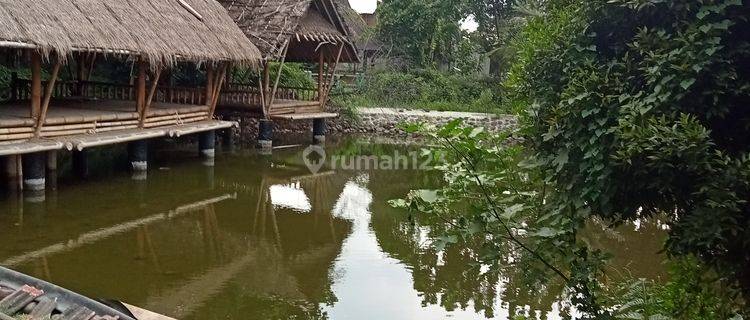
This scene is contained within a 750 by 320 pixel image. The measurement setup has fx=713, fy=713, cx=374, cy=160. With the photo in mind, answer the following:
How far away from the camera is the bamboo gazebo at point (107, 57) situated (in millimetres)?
8984

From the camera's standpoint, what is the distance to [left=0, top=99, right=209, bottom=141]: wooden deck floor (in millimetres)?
9141

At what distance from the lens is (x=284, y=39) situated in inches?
563

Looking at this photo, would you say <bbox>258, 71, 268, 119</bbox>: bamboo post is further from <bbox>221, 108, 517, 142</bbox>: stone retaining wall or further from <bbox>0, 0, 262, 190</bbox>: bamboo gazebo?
<bbox>221, 108, 517, 142</bbox>: stone retaining wall

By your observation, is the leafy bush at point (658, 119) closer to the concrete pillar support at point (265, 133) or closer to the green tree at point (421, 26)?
the concrete pillar support at point (265, 133)

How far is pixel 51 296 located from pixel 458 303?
3378 millimetres

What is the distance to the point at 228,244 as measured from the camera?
26.2 feet

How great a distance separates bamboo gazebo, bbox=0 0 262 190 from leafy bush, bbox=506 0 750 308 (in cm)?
725

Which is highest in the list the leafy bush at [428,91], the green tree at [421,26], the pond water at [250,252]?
the green tree at [421,26]

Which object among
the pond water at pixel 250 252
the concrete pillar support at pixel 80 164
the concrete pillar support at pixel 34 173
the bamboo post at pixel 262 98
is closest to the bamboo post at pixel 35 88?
the concrete pillar support at pixel 34 173

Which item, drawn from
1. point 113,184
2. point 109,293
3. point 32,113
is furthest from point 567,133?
point 113,184

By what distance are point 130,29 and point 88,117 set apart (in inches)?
58.5

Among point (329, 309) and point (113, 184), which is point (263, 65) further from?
point (329, 309)

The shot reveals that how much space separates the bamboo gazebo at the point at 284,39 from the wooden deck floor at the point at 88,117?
76.9 inches

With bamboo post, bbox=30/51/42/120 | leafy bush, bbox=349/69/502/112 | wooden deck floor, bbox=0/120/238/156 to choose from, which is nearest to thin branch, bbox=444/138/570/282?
wooden deck floor, bbox=0/120/238/156
